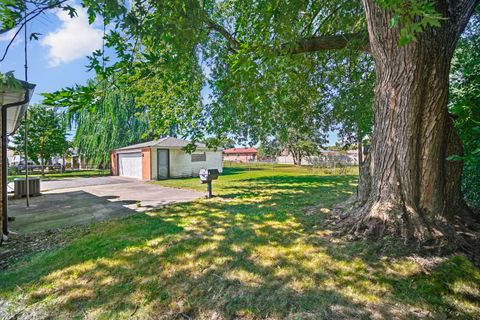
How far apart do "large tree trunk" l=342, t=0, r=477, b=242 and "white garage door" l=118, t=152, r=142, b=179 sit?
15.6 metres

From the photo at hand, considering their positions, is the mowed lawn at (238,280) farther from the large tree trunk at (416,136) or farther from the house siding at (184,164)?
the house siding at (184,164)

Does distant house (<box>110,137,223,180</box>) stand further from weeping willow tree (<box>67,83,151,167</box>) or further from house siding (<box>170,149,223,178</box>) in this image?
weeping willow tree (<box>67,83,151,167</box>)

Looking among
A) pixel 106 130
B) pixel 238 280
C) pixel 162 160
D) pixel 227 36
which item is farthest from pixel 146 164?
pixel 238 280

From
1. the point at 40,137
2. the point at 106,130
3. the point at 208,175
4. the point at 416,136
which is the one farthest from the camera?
the point at 106,130

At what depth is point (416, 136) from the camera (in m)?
3.18

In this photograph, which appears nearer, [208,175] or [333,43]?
[333,43]

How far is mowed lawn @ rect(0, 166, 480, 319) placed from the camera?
2074 mm

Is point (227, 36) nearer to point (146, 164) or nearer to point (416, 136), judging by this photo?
point (416, 136)

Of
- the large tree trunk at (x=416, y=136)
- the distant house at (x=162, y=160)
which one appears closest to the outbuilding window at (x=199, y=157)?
the distant house at (x=162, y=160)

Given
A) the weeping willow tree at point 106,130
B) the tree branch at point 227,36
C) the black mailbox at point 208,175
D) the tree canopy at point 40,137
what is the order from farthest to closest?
the weeping willow tree at point 106,130, the tree canopy at point 40,137, the black mailbox at point 208,175, the tree branch at point 227,36

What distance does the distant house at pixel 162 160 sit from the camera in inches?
586

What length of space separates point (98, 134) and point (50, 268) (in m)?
20.0

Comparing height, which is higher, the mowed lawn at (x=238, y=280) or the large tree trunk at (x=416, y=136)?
the large tree trunk at (x=416, y=136)

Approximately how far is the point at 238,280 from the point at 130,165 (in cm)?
1706
